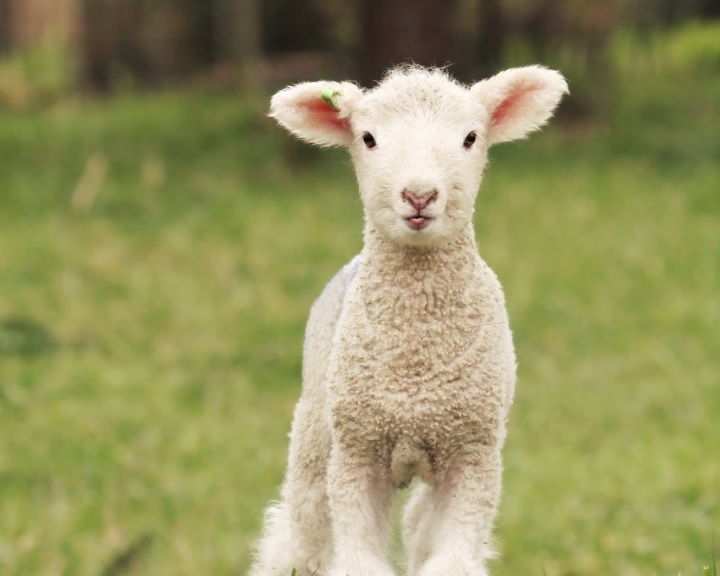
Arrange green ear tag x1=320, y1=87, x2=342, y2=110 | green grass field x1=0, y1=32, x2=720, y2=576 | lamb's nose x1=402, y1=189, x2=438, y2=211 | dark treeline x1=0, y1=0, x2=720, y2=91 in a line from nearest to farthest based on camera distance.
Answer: lamb's nose x1=402, y1=189, x2=438, y2=211 < green ear tag x1=320, y1=87, x2=342, y2=110 < green grass field x1=0, y1=32, x2=720, y2=576 < dark treeline x1=0, y1=0, x2=720, y2=91

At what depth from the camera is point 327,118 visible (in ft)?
10.2

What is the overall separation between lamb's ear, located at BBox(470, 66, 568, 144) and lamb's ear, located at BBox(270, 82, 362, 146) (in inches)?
10.7

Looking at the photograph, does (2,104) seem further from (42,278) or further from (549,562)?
(549,562)

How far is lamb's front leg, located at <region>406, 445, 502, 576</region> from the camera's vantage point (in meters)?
2.92

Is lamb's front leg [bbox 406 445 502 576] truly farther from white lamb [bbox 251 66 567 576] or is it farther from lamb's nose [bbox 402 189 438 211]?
lamb's nose [bbox 402 189 438 211]

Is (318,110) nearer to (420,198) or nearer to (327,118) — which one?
(327,118)

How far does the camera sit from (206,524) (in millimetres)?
7062

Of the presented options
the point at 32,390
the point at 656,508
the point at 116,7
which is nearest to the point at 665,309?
the point at 656,508

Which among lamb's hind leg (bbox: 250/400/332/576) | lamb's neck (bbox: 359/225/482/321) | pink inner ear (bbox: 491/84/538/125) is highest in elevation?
pink inner ear (bbox: 491/84/538/125)

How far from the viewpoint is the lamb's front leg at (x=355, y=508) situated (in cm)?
298

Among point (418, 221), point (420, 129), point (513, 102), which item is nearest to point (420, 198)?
point (418, 221)

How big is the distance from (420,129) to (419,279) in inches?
12.4

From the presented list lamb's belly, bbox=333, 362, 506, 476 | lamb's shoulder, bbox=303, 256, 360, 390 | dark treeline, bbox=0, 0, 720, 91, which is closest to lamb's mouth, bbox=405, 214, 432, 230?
lamb's belly, bbox=333, 362, 506, 476

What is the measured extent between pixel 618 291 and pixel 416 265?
7735 mm
